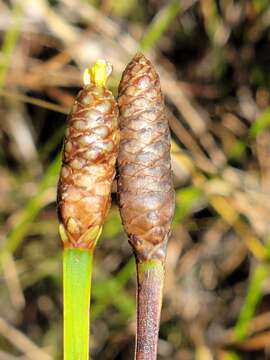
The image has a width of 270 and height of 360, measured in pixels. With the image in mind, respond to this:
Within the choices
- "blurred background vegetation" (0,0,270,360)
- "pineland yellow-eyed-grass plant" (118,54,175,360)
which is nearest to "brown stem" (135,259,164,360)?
"pineland yellow-eyed-grass plant" (118,54,175,360)

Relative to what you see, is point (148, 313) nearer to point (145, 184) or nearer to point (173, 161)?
point (145, 184)

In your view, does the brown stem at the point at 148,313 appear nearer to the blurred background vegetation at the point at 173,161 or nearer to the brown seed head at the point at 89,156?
the brown seed head at the point at 89,156

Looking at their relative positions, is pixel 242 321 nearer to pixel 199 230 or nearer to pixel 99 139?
pixel 199 230

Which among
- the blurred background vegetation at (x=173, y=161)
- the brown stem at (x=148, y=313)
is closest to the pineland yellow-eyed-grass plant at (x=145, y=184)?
the brown stem at (x=148, y=313)

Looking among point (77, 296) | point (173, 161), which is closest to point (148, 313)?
point (77, 296)

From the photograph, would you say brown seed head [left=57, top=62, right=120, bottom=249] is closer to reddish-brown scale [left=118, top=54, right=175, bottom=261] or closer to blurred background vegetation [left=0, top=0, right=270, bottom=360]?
reddish-brown scale [left=118, top=54, right=175, bottom=261]

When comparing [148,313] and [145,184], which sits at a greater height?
[145,184]

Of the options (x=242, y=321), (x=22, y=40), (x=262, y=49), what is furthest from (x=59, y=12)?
(x=242, y=321)
